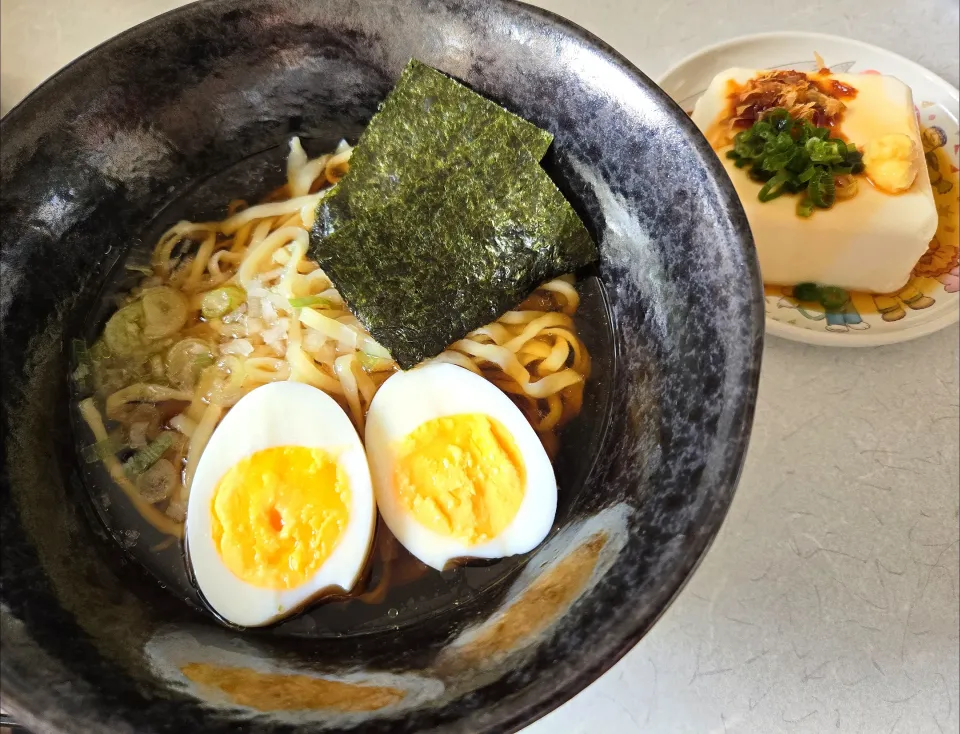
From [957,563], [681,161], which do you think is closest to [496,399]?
[681,161]

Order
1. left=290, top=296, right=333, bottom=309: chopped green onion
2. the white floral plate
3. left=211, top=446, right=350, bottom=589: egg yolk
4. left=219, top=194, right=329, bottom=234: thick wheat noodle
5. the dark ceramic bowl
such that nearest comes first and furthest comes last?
the dark ceramic bowl, left=211, top=446, right=350, bottom=589: egg yolk, left=290, top=296, right=333, bottom=309: chopped green onion, left=219, top=194, right=329, bottom=234: thick wheat noodle, the white floral plate

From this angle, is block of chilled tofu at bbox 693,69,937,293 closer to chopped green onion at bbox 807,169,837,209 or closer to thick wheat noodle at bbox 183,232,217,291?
chopped green onion at bbox 807,169,837,209

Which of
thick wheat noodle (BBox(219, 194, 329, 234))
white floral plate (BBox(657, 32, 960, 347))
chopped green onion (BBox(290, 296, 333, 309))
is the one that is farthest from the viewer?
white floral plate (BBox(657, 32, 960, 347))

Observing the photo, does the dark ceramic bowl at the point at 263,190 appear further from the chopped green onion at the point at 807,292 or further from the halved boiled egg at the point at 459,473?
the chopped green onion at the point at 807,292

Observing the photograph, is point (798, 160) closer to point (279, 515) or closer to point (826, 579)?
point (826, 579)

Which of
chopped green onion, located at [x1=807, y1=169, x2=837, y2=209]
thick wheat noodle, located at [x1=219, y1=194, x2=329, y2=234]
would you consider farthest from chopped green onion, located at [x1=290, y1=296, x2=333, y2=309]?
chopped green onion, located at [x1=807, y1=169, x2=837, y2=209]

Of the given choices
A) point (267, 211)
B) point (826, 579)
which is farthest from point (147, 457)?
point (826, 579)
